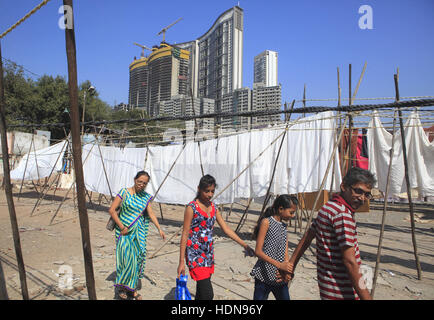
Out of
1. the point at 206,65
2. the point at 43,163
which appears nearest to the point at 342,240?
the point at 43,163

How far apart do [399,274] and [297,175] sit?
Result: 225 centimetres

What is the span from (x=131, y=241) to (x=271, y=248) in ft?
5.62

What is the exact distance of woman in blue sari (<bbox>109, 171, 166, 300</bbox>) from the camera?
3.15 metres

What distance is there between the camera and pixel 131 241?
10.6 feet

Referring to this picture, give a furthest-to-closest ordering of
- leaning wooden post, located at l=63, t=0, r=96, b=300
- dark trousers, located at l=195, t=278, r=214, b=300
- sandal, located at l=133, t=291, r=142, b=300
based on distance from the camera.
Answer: sandal, located at l=133, t=291, r=142, b=300
dark trousers, located at l=195, t=278, r=214, b=300
leaning wooden post, located at l=63, t=0, r=96, b=300

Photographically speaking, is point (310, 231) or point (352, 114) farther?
point (352, 114)

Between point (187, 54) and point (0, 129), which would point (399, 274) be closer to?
point (0, 129)

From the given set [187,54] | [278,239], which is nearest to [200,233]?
[278,239]

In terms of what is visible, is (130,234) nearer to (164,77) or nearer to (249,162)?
(249,162)

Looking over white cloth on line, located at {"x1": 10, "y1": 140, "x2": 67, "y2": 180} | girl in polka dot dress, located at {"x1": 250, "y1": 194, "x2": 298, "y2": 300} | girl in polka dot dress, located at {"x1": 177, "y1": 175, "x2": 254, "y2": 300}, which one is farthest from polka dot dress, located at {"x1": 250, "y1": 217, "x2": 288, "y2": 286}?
white cloth on line, located at {"x1": 10, "y1": 140, "x2": 67, "y2": 180}

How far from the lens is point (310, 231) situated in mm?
1927

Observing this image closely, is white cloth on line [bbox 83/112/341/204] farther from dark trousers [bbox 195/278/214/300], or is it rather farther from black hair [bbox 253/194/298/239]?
dark trousers [bbox 195/278/214/300]

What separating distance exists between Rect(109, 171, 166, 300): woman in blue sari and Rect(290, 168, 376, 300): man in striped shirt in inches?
80.5
